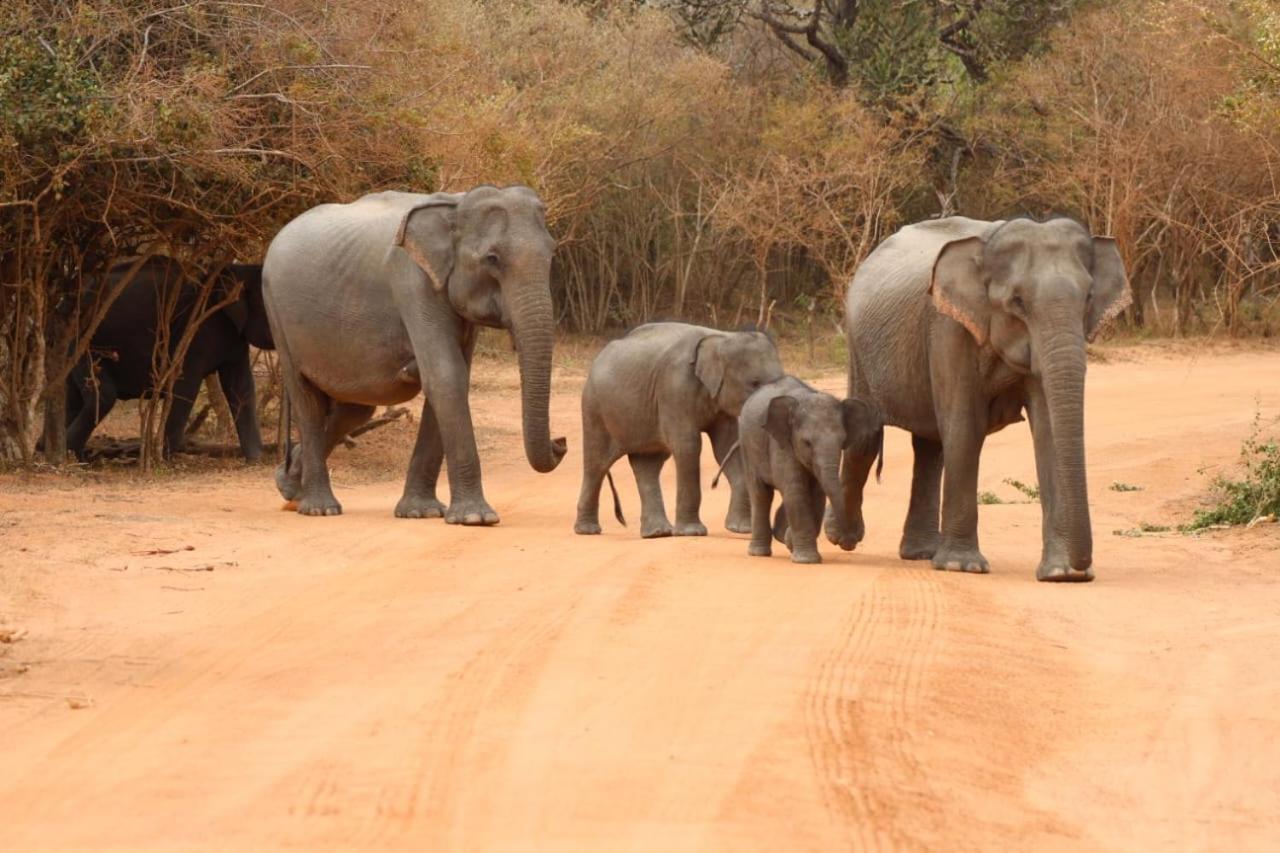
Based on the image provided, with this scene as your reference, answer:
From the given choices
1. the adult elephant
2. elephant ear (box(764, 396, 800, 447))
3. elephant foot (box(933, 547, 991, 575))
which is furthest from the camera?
elephant foot (box(933, 547, 991, 575))

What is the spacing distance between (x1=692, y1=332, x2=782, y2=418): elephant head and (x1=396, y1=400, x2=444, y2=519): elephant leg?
8.23ft

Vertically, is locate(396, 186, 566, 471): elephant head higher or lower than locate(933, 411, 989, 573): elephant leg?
higher

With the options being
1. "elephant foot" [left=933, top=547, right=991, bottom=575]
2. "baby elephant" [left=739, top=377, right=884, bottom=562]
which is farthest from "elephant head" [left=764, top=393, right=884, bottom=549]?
"elephant foot" [left=933, top=547, right=991, bottom=575]

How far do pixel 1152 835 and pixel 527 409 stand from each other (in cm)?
742

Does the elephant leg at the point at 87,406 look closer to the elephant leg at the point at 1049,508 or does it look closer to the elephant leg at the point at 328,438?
the elephant leg at the point at 328,438

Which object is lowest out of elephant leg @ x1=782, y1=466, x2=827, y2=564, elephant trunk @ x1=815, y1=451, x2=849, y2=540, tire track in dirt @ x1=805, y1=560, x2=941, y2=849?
tire track in dirt @ x1=805, y1=560, x2=941, y2=849

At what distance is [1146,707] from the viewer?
815cm

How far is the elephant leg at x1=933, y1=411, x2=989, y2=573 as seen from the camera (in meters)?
11.4

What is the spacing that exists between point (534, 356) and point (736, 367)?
1.49 m

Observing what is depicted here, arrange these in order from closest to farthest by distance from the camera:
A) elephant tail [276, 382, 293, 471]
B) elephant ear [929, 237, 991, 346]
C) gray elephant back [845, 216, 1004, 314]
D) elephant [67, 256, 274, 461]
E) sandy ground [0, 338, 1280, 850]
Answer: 1. sandy ground [0, 338, 1280, 850]
2. elephant ear [929, 237, 991, 346]
3. gray elephant back [845, 216, 1004, 314]
4. elephant tail [276, 382, 293, 471]
5. elephant [67, 256, 274, 461]

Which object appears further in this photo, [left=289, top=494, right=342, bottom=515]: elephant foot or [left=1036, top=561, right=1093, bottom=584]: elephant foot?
[left=289, top=494, right=342, bottom=515]: elephant foot

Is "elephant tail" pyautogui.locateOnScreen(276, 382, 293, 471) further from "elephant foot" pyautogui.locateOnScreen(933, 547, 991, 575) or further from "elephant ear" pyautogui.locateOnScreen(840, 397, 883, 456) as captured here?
"elephant foot" pyautogui.locateOnScreen(933, 547, 991, 575)

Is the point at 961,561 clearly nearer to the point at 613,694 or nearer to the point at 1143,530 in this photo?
the point at 1143,530

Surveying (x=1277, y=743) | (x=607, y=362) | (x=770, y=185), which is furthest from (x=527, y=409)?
(x=770, y=185)
